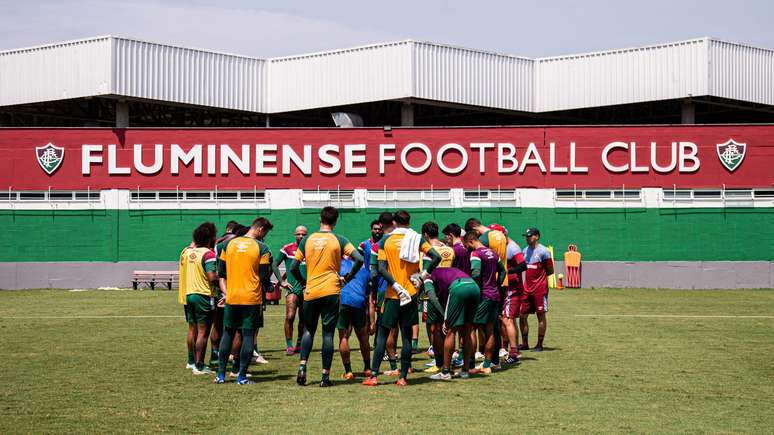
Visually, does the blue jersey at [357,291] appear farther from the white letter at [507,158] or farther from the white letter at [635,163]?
the white letter at [635,163]

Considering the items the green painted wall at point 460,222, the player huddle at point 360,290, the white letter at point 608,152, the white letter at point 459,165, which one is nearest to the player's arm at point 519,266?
the player huddle at point 360,290

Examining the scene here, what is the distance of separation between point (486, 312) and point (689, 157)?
96.0 feet

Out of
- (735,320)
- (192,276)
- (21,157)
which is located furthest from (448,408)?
(21,157)

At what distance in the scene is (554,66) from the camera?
46.6 m

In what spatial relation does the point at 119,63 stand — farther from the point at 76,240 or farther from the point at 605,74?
the point at 605,74

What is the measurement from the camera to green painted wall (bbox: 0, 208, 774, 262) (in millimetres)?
38625

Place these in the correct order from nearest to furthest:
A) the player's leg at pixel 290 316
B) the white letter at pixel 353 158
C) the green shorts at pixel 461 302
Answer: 1. the green shorts at pixel 461 302
2. the player's leg at pixel 290 316
3. the white letter at pixel 353 158

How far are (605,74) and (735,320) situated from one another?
24.7 meters

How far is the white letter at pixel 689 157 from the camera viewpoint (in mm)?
40688

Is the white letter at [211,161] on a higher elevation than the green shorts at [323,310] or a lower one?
higher

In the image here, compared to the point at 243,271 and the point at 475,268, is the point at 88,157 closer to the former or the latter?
the point at 243,271

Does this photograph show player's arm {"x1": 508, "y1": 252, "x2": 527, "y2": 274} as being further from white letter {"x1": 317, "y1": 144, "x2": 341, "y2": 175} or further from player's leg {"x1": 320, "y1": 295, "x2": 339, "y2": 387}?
white letter {"x1": 317, "y1": 144, "x2": 341, "y2": 175}

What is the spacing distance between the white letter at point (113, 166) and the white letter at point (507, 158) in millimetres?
14720

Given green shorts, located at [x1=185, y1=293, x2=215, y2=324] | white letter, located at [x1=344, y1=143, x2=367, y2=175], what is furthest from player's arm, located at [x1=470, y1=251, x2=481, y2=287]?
white letter, located at [x1=344, y1=143, x2=367, y2=175]
